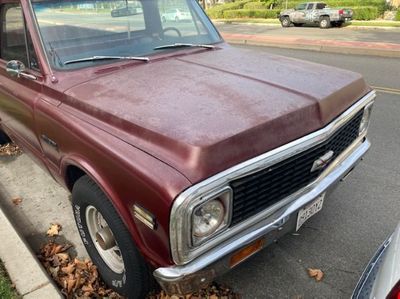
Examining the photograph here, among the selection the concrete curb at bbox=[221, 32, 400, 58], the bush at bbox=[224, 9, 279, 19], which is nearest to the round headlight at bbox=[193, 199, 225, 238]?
the concrete curb at bbox=[221, 32, 400, 58]

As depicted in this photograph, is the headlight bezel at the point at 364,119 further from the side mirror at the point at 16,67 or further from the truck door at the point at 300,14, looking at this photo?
the truck door at the point at 300,14

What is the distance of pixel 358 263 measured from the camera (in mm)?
2840

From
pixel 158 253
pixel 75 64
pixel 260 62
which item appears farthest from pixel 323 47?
pixel 158 253

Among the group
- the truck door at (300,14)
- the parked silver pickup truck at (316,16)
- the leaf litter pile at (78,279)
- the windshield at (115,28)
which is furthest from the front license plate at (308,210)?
the truck door at (300,14)

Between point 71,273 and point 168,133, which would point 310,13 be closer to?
point 71,273

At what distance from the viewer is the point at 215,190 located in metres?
1.79

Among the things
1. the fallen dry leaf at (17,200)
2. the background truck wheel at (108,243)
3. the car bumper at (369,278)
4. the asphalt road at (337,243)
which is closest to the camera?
the car bumper at (369,278)

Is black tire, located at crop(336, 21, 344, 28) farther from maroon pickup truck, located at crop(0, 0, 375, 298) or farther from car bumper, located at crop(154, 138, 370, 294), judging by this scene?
car bumper, located at crop(154, 138, 370, 294)

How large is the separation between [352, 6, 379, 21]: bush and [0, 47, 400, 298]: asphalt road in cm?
2065

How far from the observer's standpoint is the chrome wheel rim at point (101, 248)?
2.63m

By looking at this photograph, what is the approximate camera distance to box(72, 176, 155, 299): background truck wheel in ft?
7.46

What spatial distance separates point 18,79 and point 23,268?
1500 mm

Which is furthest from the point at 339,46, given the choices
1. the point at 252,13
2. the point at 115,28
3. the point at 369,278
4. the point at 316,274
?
the point at 252,13

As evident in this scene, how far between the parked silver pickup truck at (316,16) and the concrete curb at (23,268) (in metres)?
20.4
